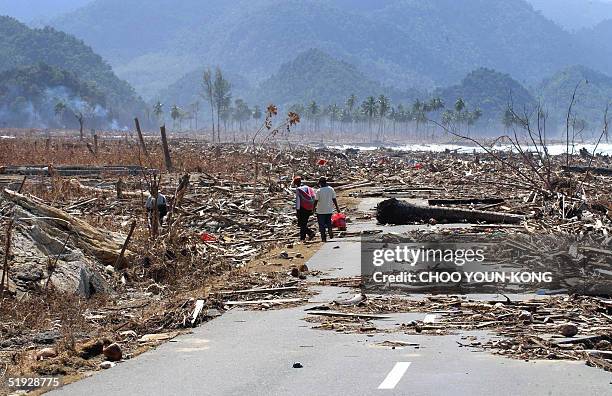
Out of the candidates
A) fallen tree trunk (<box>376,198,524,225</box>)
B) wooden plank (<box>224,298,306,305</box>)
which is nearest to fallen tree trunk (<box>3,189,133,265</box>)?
wooden plank (<box>224,298,306,305</box>)

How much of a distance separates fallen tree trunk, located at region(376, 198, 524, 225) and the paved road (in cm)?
1357

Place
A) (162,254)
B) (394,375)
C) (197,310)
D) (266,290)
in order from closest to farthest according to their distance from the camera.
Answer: (394,375) < (197,310) < (266,290) < (162,254)

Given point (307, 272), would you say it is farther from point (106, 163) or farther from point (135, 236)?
point (106, 163)

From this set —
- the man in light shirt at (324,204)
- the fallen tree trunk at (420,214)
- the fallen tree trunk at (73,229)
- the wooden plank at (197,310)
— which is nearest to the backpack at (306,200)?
the man in light shirt at (324,204)

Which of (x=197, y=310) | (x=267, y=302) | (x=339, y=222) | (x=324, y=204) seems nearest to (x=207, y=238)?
(x=324, y=204)

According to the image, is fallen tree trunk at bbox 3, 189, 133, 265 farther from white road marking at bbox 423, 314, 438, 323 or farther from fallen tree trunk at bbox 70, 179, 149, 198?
fallen tree trunk at bbox 70, 179, 149, 198

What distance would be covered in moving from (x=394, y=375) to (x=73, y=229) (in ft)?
36.5

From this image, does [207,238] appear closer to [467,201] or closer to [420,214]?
[420,214]

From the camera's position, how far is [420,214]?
90.3 ft

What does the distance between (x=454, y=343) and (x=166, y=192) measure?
23225 millimetres

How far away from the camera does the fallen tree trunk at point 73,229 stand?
760 inches

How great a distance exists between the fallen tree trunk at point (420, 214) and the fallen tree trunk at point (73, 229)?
31.5 ft

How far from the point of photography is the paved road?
934cm

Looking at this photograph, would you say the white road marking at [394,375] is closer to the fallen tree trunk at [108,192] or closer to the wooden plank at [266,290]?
the wooden plank at [266,290]
